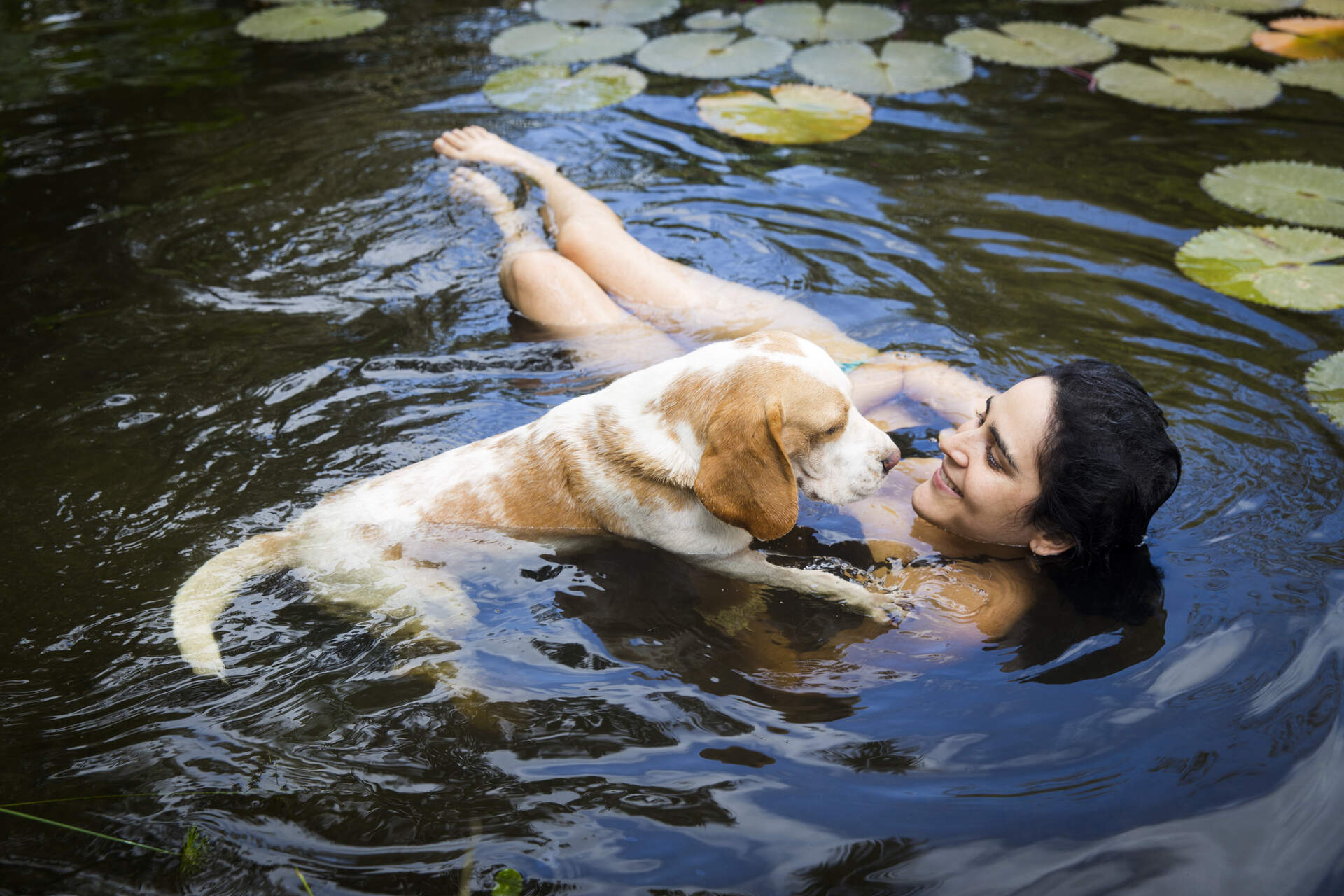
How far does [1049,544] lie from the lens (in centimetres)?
332

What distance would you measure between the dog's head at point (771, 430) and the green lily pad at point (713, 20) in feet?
18.7

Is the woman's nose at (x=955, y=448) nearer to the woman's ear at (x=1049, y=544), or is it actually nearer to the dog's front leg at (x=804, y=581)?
the woman's ear at (x=1049, y=544)

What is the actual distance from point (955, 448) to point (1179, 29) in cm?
616

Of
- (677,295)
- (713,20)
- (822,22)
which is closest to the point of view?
(677,295)

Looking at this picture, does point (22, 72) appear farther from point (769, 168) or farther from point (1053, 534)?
point (1053, 534)

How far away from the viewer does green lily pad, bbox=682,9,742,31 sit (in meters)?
8.00

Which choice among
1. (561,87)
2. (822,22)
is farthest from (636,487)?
(822,22)

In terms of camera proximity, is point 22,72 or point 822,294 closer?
point 822,294

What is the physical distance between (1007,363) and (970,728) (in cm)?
209

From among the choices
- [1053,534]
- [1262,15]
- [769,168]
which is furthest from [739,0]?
[1053,534]

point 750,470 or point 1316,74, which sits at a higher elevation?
point 1316,74

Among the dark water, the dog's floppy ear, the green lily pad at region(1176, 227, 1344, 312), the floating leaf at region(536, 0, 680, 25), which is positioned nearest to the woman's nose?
the dark water

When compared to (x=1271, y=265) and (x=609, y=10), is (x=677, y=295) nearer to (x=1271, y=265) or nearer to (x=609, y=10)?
(x=1271, y=265)

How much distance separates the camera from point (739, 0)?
875 cm
